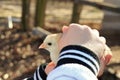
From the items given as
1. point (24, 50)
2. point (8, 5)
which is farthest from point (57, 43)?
point (8, 5)

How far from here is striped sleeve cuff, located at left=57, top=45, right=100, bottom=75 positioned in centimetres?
132

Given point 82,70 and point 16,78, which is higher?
point 82,70

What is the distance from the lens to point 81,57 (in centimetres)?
132

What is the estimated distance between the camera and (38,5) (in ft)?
21.0

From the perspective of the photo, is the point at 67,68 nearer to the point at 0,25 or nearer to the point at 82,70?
the point at 82,70

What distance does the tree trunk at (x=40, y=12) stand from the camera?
635 cm

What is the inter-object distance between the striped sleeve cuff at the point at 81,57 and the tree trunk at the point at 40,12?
5.01 m

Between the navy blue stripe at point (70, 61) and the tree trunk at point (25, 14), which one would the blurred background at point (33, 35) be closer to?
the tree trunk at point (25, 14)

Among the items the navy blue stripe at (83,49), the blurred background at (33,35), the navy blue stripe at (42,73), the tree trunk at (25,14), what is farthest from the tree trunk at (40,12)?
the navy blue stripe at (83,49)

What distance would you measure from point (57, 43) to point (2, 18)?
6381 mm

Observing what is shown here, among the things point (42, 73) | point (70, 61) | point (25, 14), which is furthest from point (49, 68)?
point (25, 14)

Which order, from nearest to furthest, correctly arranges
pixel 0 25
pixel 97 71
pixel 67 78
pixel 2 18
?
pixel 67 78, pixel 97 71, pixel 0 25, pixel 2 18

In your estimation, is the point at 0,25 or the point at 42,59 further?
the point at 0,25

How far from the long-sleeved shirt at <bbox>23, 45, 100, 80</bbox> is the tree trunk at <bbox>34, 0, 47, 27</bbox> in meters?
5.01
